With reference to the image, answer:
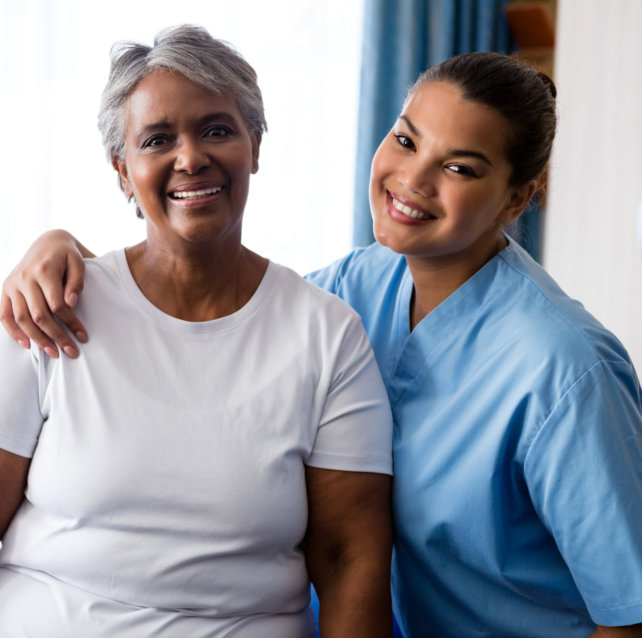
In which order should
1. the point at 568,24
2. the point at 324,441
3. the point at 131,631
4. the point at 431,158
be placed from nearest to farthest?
the point at 131,631, the point at 324,441, the point at 431,158, the point at 568,24

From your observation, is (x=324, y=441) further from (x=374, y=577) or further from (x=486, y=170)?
(x=486, y=170)

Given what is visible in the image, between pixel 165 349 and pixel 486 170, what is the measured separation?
23.1 inches

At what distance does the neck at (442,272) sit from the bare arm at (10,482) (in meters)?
0.69

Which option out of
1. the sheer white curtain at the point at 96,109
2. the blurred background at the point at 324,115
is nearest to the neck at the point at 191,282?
the blurred background at the point at 324,115

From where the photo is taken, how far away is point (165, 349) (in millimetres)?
1268

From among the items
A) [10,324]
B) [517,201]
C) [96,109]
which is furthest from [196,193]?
[96,109]

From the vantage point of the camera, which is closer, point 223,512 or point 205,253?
point 223,512

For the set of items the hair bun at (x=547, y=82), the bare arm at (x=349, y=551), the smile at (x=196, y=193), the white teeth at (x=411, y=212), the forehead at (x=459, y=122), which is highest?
the hair bun at (x=547, y=82)

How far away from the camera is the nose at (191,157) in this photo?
124 cm

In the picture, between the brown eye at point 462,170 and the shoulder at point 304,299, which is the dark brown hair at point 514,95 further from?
the shoulder at point 304,299

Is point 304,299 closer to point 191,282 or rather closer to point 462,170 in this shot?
point 191,282

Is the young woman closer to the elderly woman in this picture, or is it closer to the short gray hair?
the elderly woman

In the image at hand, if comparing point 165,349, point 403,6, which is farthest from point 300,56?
point 165,349

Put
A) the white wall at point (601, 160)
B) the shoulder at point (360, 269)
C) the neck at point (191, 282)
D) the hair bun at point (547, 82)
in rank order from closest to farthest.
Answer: the neck at point (191, 282) → the hair bun at point (547, 82) → the shoulder at point (360, 269) → the white wall at point (601, 160)
